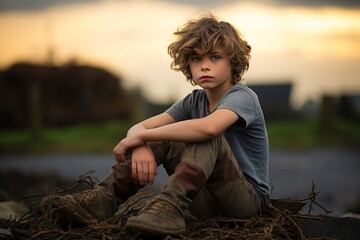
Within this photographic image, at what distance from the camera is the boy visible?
3.35 m

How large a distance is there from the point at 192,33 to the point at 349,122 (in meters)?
10.8

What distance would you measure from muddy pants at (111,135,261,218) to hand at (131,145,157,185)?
0.11 m

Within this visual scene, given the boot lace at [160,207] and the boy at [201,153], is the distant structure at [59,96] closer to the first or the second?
the boy at [201,153]

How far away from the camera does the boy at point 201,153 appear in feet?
11.0

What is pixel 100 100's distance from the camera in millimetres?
14695

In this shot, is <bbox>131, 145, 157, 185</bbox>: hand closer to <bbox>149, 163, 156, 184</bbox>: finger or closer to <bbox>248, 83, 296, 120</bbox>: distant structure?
<bbox>149, 163, 156, 184</bbox>: finger

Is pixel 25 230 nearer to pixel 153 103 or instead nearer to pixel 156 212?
pixel 156 212

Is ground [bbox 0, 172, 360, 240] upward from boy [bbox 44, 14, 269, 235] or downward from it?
downward

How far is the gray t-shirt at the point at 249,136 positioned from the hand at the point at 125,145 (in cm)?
56

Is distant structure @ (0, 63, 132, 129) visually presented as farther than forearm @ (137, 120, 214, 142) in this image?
Yes

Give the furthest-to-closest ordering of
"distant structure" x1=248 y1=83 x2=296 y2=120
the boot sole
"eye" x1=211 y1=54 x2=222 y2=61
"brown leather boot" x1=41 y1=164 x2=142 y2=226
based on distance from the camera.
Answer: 1. "distant structure" x1=248 y1=83 x2=296 y2=120
2. "eye" x1=211 y1=54 x2=222 y2=61
3. "brown leather boot" x1=41 y1=164 x2=142 y2=226
4. the boot sole

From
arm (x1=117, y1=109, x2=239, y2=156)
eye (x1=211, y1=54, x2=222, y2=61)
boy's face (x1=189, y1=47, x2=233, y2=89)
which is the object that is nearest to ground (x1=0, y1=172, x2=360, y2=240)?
arm (x1=117, y1=109, x2=239, y2=156)

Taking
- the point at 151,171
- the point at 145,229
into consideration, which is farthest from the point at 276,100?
the point at 145,229

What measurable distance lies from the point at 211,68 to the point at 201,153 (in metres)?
0.65
